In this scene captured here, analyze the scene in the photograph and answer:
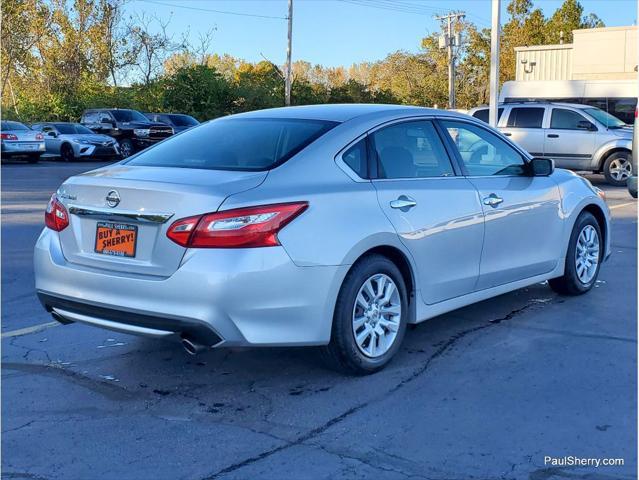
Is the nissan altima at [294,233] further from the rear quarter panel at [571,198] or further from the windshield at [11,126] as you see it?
the windshield at [11,126]

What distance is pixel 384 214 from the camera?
4789mm

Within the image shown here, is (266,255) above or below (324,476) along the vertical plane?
above

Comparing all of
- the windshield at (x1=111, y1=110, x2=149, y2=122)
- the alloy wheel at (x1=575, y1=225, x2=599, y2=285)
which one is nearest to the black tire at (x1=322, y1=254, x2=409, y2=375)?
the alloy wheel at (x1=575, y1=225, x2=599, y2=285)

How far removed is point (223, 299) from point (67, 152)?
25.3m

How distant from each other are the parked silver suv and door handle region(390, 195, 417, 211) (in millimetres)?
13952

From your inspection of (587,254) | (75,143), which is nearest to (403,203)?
(587,254)

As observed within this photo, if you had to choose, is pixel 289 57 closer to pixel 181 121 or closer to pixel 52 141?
pixel 181 121

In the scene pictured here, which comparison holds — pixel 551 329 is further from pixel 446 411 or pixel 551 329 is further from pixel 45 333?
pixel 45 333

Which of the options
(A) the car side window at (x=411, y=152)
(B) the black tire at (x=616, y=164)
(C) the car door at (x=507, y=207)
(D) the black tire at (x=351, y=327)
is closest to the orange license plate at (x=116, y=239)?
(D) the black tire at (x=351, y=327)

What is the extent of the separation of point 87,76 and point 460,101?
27.4 metres

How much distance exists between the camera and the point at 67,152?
1091 inches

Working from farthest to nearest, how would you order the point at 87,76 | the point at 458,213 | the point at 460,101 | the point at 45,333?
the point at 460,101, the point at 87,76, the point at 45,333, the point at 458,213

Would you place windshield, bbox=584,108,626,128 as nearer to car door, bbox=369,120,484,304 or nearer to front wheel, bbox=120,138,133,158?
car door, bbox=369,120,484,304

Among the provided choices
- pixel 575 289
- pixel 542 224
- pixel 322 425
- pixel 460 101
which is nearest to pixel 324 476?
pixel 322 425
